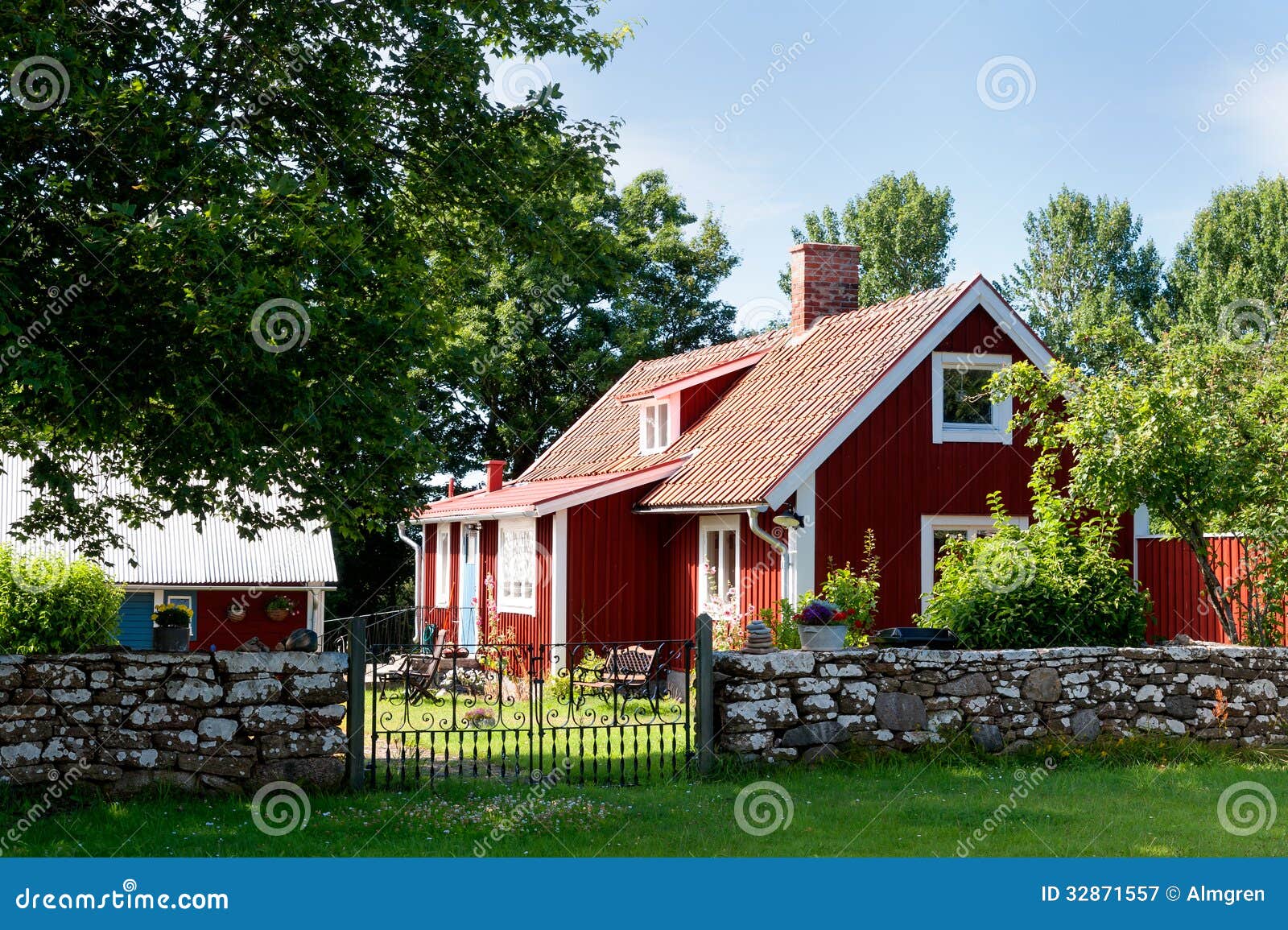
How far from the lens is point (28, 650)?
32.3ft

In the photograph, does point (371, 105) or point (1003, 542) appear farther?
point (1003, 542)

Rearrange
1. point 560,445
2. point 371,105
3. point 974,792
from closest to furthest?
point 974,792, point 371,105, point 560,445

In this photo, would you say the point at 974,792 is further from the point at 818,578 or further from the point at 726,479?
the point at 726,479

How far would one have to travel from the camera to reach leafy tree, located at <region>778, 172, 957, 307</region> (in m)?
42.5

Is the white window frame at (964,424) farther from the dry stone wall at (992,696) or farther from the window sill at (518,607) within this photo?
the window sill at (518,607)

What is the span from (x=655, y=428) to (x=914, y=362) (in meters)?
6.21

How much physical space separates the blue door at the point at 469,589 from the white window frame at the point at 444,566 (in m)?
0.98

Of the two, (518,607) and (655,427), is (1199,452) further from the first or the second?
(518,607)

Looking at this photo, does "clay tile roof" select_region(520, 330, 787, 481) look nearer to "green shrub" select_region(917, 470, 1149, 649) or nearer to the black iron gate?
the black iron gate

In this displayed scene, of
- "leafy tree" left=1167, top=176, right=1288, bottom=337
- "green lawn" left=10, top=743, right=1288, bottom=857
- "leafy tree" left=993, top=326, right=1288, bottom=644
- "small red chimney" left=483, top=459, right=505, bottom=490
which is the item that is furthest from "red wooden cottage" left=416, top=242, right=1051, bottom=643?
"leafy tree" left=1167, top=176, right=1288, bottom=337

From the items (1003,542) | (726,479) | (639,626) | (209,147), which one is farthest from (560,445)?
(209,147)

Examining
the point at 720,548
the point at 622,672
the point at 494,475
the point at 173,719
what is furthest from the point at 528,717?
the point at 494,475

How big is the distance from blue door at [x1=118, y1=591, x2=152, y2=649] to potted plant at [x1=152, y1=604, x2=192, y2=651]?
12.2 metres

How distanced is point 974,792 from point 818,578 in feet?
21.8
